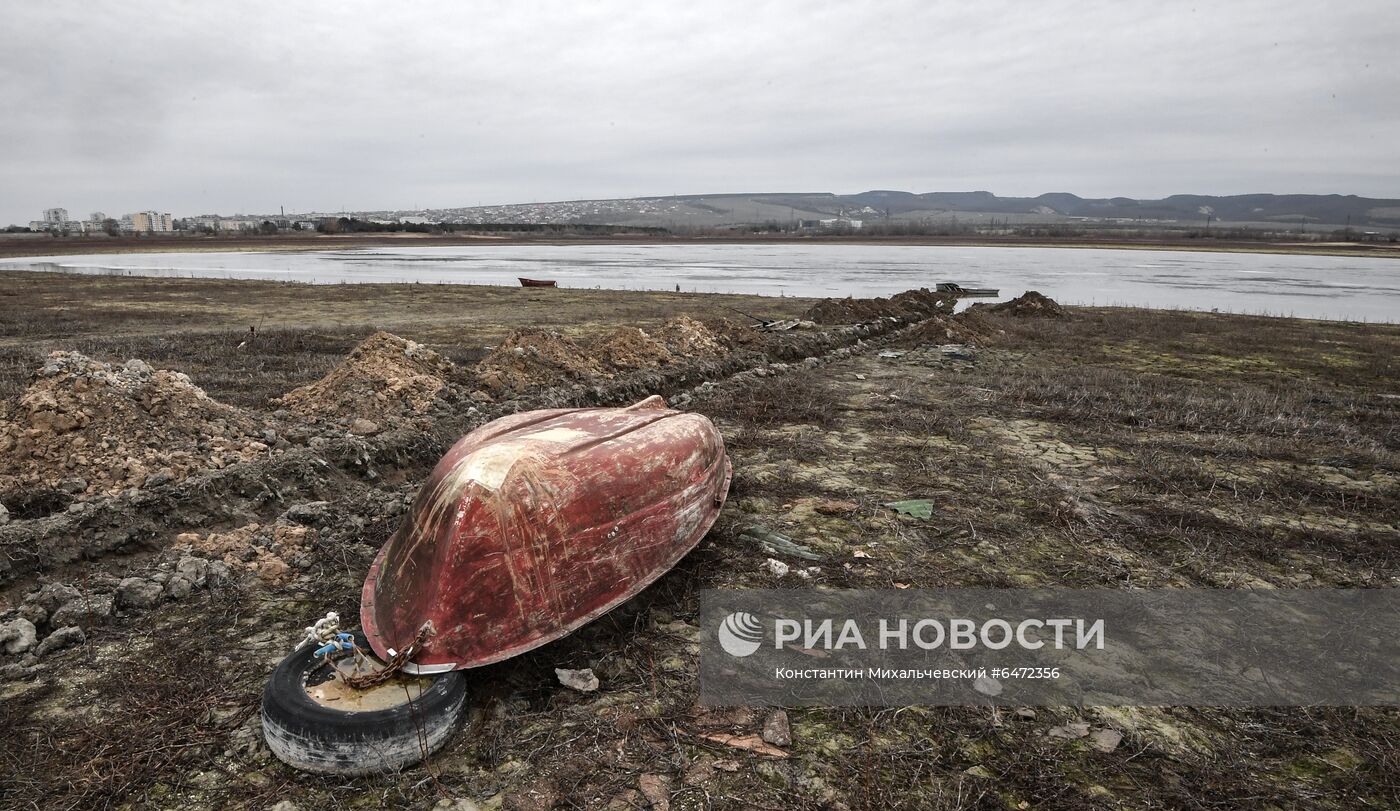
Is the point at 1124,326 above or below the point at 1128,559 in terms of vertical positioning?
above

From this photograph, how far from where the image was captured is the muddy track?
4.81 metres

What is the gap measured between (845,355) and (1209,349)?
9.10m

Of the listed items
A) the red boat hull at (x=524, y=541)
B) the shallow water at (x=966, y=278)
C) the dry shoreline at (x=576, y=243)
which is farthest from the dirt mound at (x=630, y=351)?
the dry shoreline at (x=576, y=243)

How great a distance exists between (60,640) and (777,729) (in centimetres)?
419

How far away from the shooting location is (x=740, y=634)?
4.23m

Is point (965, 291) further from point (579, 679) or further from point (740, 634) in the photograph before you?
point (579, 679)

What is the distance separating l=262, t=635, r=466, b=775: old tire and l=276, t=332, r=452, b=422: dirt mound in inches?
200

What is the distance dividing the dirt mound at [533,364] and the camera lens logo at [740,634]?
6.18 m

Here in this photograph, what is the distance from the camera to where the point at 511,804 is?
2943mm

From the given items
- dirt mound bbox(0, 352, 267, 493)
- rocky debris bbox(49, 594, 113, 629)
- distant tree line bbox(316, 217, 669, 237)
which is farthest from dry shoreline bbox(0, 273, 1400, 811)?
distant tree line bbox(316, 217, 669, 237)

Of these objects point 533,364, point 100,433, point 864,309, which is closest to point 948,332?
point 864,309

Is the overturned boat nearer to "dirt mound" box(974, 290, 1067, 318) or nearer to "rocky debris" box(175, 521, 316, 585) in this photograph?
"rocky debris" box(175, 521, 316, 585)

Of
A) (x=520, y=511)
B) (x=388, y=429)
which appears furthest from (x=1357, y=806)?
(x=388, y=429)

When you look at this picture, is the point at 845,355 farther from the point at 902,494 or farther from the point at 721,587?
the point at 721,587
